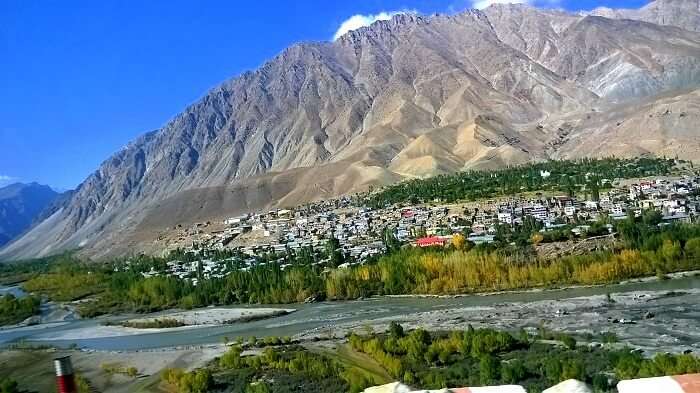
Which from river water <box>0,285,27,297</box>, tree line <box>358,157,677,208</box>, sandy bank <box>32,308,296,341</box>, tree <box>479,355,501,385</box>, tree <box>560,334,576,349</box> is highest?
tree line <box>358,157,677,208</box>

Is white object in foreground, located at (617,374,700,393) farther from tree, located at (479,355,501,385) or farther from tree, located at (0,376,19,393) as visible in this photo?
tree, located at (0,376,19,393)

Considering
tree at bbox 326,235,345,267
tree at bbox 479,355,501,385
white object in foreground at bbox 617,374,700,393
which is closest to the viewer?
white object in foreground at bbox 617,374,700,393

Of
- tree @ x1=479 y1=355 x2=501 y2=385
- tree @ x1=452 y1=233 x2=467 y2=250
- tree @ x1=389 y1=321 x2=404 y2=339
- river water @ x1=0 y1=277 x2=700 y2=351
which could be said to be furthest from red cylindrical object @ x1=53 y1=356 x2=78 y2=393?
tree @ x1=452 y1=233 x2=467 y2=250

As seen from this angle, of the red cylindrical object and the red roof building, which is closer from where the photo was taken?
the red cylindrical object

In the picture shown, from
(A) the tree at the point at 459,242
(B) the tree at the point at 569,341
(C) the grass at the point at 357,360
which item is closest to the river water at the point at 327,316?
(C) the grass at the point at 357,360

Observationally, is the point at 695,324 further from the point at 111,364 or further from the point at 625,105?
the point at 625,105

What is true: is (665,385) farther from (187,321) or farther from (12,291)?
(12,291)
